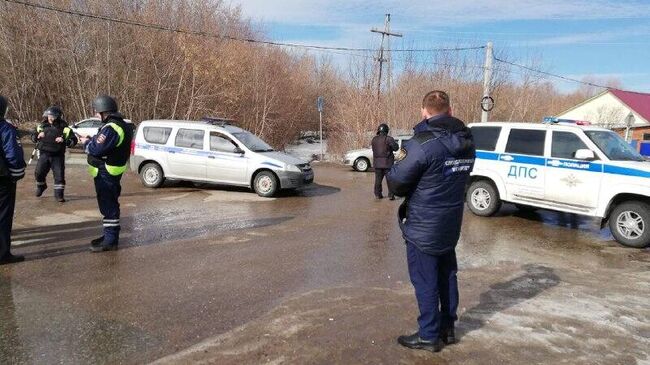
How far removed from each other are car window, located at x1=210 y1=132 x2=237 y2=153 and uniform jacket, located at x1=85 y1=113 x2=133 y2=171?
18.2 ft

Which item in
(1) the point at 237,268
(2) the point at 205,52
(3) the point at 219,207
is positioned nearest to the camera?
(1) the point at 237,268

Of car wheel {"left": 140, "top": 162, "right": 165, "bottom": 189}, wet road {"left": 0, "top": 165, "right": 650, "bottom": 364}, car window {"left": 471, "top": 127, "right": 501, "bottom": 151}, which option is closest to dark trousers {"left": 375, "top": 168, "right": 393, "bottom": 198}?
car window {"left": 471, "top": 127, "right": 501, "bottom": 151}

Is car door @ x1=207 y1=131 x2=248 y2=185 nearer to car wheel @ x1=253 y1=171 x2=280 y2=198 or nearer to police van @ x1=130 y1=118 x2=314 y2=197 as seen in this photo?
police van @ x1=130 y1=118 x2=314 y2=197

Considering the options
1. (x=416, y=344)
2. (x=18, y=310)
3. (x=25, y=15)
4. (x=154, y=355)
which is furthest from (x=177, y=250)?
(x=25, y=15)

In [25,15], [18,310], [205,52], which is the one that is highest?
[25,15]

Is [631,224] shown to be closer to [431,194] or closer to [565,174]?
[565,174]

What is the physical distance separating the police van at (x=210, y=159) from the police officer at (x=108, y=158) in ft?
17.8

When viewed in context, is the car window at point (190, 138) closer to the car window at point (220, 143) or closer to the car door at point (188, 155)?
the car door at point (188, 155)

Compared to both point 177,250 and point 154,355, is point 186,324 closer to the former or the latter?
point 154,355

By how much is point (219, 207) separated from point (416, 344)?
706cm

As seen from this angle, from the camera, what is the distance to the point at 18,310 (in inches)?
179

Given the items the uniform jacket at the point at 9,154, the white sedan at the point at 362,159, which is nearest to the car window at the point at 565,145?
the uniform jacket at the point at 9,154

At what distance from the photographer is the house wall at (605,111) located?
143 ft

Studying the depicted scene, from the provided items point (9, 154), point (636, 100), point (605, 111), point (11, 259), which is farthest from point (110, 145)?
point (636, 100)
